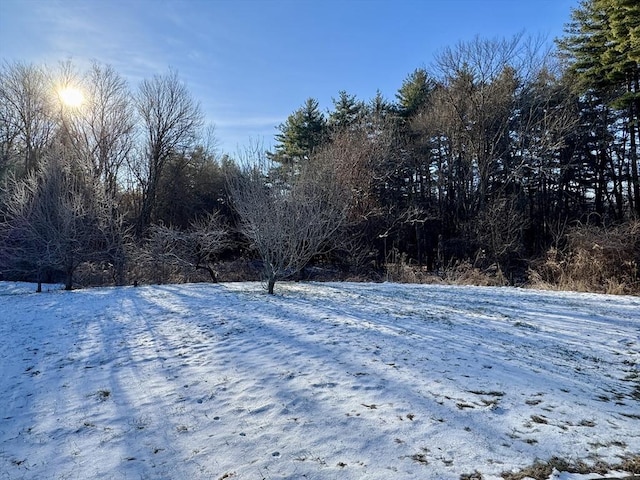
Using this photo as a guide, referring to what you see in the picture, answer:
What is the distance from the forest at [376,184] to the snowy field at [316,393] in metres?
4.43

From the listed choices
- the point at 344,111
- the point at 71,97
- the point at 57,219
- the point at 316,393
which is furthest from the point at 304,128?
the point at 316,393

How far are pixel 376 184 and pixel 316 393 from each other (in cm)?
1823

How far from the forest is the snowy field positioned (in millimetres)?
4428

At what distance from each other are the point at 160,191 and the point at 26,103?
8569 mm

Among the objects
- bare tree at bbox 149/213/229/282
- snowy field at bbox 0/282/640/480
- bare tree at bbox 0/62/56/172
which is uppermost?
bare tree at bbox 0/62/56/172

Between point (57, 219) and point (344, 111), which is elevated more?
point (344, 111)

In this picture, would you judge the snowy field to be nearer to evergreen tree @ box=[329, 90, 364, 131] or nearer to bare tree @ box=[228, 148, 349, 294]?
bare tree @ box=[228, 148, 349, 294]

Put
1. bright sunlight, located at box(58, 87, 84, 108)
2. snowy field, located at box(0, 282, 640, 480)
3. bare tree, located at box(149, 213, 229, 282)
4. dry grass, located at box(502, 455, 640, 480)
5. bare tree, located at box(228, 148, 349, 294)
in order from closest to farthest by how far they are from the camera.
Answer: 1. dry grass, located at box(502, 455, 640, 480)
2. snowy field, located at box(0, 282, 640, 480)
3. bare tree, located at box(228, 148, 349, 294)
4. bare tree, located at box(149, 213, 229, 282)
5. bright sunlight, located at box(58, 87, 84, 108)

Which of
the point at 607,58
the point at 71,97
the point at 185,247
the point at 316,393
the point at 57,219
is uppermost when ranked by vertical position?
the point at 607,58

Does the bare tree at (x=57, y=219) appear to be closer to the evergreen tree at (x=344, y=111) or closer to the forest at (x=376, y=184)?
the forest at (x=376, y=184)

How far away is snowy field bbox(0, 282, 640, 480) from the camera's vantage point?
9.03 ft

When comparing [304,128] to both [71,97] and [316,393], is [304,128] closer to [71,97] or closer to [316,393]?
[71,97]

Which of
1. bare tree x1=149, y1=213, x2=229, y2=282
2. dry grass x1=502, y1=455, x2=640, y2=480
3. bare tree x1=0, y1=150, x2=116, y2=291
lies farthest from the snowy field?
bare tree x1=149, y1=213, x2=229, y2=282

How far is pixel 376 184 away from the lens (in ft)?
69.4
